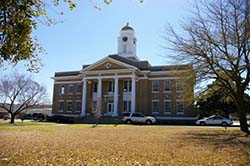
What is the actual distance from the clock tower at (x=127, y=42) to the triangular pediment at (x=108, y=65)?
9.51 metres

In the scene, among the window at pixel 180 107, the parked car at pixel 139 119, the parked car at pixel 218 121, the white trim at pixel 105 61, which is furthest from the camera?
the white trim at pixel 105 61

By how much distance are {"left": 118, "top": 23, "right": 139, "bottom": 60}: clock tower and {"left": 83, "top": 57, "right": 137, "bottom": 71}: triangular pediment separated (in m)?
9.51

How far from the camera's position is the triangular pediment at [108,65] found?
44.2 metres

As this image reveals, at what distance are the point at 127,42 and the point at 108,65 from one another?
1172 cm

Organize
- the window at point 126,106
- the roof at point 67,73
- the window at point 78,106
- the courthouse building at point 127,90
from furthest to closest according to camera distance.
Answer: the roof at point 67,73 < the window at point 78,106 < the window at point 126,106 < the courthouse building at point 127,90

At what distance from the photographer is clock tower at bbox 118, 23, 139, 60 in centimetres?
5457

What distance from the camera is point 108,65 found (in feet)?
149

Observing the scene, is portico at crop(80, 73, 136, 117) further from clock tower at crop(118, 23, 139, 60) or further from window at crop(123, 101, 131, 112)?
clock tower at crop(118, 23, 139, 60)

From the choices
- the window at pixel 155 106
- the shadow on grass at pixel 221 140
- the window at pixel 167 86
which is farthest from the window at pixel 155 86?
the shadow on grass at pixel 221 140

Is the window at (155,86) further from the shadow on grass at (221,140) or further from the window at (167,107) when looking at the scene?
the shadow on grass at (221,140)

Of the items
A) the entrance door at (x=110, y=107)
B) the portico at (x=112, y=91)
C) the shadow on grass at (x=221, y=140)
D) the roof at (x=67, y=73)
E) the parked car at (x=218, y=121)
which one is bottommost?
the shadow on grass at (x=221, y=140)

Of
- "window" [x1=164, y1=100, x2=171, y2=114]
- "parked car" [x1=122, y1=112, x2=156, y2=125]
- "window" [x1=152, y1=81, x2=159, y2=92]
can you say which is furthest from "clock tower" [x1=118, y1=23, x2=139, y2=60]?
"parked car" [x1=122, y1=112, x2=156, y2=125]

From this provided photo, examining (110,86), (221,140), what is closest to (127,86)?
(110,86)

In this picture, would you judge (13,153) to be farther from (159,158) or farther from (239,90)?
(239,90)
